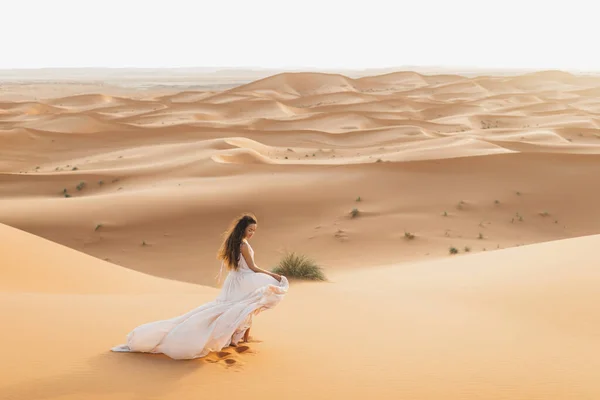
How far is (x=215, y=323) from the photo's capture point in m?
5.62

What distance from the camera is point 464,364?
5.75 meters

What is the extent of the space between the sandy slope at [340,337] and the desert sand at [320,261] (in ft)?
0.08

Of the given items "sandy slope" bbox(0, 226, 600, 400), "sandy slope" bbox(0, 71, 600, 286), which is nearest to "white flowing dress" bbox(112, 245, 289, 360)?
"sandy slope" bbox(0, 226, 600, 400)

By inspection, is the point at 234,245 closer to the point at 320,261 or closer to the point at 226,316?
the point at 226,316

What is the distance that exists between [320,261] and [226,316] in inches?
335

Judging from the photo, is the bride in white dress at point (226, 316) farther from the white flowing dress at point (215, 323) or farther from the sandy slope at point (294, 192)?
the sandy slope at point (294, 192)

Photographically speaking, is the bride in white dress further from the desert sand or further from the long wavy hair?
the desert sand

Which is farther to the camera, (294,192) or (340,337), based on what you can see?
(294,192)

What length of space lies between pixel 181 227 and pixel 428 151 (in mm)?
12945

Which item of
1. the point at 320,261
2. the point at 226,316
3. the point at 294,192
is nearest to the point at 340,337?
the point at 226,316

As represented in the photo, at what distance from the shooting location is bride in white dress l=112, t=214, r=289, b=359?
5.57 metres

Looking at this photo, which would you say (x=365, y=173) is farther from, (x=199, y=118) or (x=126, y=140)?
(x=199, y=118)

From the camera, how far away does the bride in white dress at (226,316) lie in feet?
18.3

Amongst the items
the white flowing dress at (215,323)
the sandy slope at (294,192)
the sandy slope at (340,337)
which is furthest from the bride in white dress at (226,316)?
the sandy slope at (294,192)
